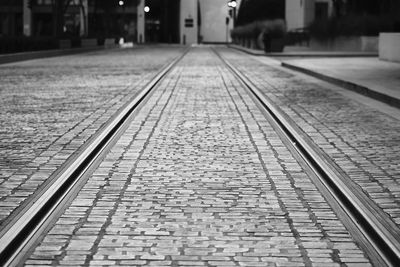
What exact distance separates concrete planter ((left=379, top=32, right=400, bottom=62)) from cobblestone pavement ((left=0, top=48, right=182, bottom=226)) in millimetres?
11588

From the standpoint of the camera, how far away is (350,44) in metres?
43.6

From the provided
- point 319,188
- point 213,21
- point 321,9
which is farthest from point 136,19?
point 319,188

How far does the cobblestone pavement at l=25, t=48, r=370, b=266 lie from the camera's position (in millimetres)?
4559

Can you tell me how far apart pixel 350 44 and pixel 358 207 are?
39135 millimetres

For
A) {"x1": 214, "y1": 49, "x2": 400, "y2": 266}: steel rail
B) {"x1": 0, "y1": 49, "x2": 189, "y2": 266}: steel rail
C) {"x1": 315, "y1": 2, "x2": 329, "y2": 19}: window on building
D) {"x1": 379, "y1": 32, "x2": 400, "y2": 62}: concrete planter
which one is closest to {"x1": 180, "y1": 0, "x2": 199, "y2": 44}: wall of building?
{"x1": 315, "y1": 2, "x2": 329, "y2": 19}: window on building

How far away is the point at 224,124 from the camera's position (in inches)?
435

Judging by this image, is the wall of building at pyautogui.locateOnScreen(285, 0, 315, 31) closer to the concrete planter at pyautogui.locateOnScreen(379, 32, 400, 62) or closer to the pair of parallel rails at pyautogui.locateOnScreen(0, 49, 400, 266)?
the concrete planter at pyautogui.locateOnScreen(379, 32, 400, 62)

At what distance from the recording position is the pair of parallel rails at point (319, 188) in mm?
4695

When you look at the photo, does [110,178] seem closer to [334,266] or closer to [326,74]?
[334,266]

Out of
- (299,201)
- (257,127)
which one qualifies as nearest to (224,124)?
(257,127)

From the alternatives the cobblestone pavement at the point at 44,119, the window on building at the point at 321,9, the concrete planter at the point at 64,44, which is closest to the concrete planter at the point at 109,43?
the concrete planter at the point at 64,44

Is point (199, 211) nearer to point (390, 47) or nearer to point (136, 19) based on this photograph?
point (390, 47)

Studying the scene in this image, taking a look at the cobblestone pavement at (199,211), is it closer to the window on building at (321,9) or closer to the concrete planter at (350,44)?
the concrete planter at (350,44)

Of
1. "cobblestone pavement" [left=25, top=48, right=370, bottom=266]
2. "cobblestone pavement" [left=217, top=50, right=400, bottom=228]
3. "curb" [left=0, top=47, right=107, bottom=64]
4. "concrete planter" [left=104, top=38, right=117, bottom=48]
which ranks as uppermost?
"concrete planter" [left=104, top=38, right=117, bottom=48]
